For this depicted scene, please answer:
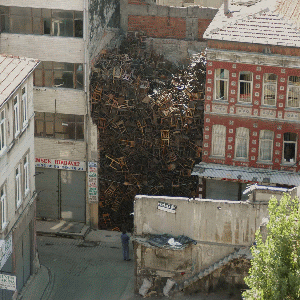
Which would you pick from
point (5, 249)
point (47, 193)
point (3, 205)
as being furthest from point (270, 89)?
point (5, 249)

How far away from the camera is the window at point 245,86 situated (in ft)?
165

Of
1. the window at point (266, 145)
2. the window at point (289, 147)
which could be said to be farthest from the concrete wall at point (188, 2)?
the window at point (289, 147)

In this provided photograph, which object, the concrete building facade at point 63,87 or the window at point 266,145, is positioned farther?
the concrete building facade at point 63,87

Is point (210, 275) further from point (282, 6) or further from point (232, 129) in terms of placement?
point (282, 6)

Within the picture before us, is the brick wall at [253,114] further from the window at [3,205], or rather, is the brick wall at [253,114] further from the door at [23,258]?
the window at [3,205]

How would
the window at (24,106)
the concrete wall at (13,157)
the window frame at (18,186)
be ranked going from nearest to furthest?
the concrete wall at (13,157) → the window frame at (18,186) → the window at (24,106)

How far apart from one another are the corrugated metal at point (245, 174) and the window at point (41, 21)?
1031 cm

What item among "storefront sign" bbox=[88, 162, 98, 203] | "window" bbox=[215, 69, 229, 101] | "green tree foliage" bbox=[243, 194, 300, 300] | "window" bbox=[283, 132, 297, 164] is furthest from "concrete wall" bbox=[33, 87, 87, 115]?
"green tree foliage" bbox=[243, 194, 300, 300]

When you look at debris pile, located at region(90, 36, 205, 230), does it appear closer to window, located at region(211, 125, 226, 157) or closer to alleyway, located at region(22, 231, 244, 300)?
window, located at region(211, 125, 226, 157)

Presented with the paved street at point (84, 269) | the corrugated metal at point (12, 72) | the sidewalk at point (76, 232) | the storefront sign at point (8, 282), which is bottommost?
the paved street at point (84, 269)

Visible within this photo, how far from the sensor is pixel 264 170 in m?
51.5

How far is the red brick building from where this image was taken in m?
49.2

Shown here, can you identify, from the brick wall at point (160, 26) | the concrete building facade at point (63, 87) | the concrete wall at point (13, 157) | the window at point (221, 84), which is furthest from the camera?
the brick wall at point (160, 26)

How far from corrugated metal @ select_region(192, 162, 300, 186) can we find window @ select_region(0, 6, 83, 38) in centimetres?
1031
